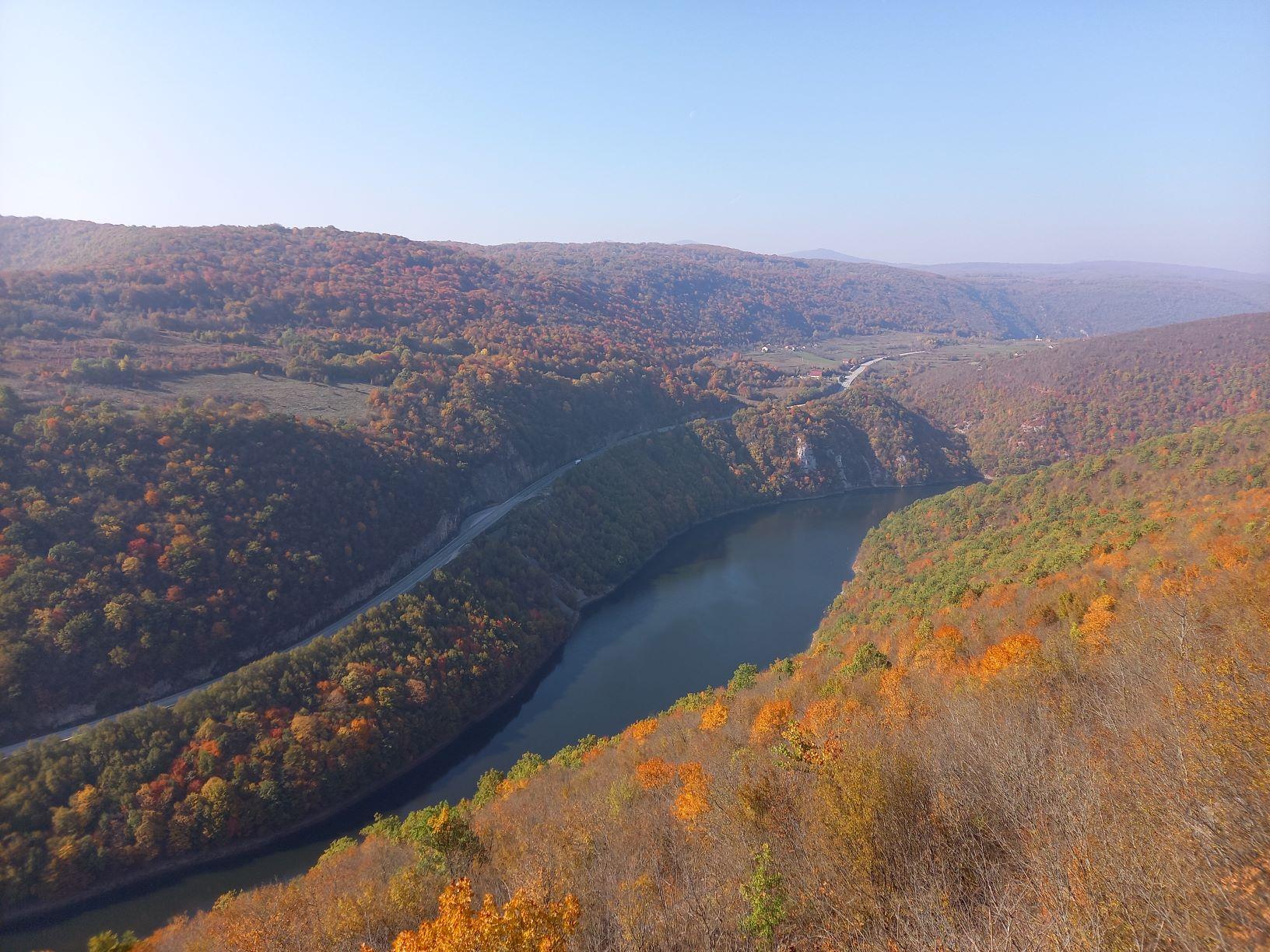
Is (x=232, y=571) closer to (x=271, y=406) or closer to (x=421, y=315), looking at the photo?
(x=271, y=406)

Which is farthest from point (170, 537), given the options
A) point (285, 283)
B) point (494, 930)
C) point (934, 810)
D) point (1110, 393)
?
point (1110, 393)

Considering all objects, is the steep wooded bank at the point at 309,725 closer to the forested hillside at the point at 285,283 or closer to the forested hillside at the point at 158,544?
the forested hillside at the point at 158,544

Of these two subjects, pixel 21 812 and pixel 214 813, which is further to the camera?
pixel 214 813

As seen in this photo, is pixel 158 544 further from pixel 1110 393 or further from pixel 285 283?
pixel 1110 393

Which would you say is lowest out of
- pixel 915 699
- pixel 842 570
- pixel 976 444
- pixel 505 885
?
pixel 842 570

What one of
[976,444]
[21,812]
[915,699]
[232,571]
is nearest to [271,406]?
[232,571]

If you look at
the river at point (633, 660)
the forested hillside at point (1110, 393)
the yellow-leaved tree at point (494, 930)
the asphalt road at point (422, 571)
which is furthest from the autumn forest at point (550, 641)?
the river at point (633, 660)

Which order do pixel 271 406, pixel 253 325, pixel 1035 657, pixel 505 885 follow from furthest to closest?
pixel 253 325, pixel 271 406, pixel 1035 657, pixel 505 885
